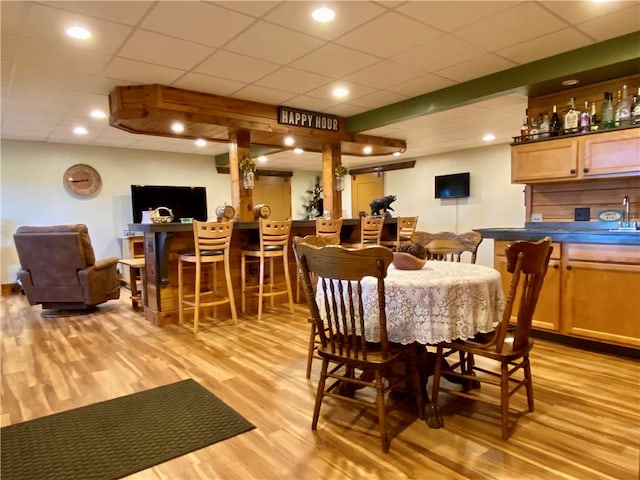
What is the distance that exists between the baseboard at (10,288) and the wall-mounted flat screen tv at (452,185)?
25.3 feet

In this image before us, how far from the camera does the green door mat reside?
1739mm

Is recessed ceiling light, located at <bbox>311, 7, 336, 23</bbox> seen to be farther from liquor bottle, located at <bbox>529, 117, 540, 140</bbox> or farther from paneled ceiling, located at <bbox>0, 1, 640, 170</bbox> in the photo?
liquor bottle, located at <bbox>529, 117, 540, 140</bbox>

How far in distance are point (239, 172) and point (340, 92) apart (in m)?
1.57

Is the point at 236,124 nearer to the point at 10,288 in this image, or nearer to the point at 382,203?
the point at 382,203

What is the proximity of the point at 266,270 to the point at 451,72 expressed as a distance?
2.95 metres

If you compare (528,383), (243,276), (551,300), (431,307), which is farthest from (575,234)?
(243,276)

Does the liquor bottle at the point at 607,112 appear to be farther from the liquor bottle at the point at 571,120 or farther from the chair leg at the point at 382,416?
the chair leg at the point at 382,416

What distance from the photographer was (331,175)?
5762mm

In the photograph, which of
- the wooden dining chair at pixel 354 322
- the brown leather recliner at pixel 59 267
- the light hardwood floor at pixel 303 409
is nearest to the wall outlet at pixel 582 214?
the light hardwood floor at pixel 303 409

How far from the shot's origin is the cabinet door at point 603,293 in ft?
9.38

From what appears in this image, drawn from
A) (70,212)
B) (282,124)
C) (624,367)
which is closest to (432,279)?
(624,367)

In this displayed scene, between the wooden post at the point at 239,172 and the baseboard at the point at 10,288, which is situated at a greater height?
the wooden post at the point at 239,172

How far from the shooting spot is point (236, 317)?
417 cm

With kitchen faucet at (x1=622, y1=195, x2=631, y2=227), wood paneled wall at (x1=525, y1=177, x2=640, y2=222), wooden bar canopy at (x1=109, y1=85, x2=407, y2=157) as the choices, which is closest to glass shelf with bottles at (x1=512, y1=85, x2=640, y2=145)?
wood paneled wall at (x1=525, y1=177, x2=640, y2=222)
